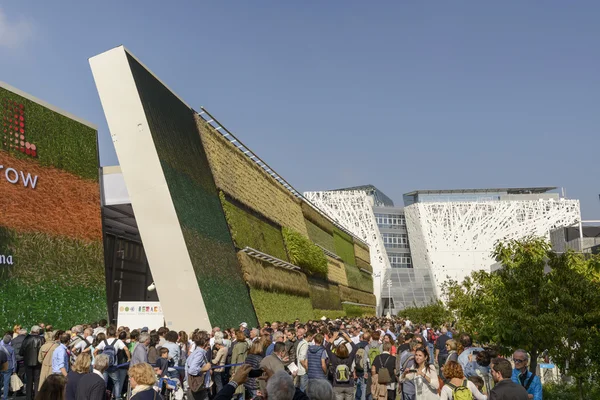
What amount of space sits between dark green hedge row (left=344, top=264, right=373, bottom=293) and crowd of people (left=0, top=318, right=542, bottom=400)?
4178 centimetres

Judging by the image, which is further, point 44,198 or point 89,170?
point 89,170

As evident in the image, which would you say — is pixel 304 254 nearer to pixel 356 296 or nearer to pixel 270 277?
pixel 270 277

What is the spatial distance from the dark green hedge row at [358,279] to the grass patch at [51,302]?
123 feet

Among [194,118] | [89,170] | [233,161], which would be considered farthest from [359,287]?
[89,170]

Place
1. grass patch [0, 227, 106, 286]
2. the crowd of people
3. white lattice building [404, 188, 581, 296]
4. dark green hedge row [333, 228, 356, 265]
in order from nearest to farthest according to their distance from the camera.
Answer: the crowd of people < grass patch [0, 227, 106, 286] < dark green hedge row [333, 228, 356, 265] < white lattice building [404, 188, 581, 296]

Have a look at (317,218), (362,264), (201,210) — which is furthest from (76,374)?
(362,264)

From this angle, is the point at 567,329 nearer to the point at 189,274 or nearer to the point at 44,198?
the point at 189,274

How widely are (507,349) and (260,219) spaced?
64.8 feet

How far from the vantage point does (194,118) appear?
2520cm

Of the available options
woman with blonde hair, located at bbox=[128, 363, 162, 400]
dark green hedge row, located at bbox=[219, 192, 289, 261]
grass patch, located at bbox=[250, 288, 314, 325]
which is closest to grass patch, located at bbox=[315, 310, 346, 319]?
grass patch, located at bbox=[250, 288, 314, 325]

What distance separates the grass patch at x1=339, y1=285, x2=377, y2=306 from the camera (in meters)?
50.8

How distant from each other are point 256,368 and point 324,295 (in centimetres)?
3530

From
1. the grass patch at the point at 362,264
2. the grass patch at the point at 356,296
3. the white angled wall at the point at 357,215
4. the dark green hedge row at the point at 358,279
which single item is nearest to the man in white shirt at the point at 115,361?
the grass patch at the point at 356,296

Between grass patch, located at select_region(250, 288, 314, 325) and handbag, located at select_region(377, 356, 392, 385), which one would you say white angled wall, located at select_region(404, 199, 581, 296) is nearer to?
grass patch, located at select_region(250, 288, 314, 325)
